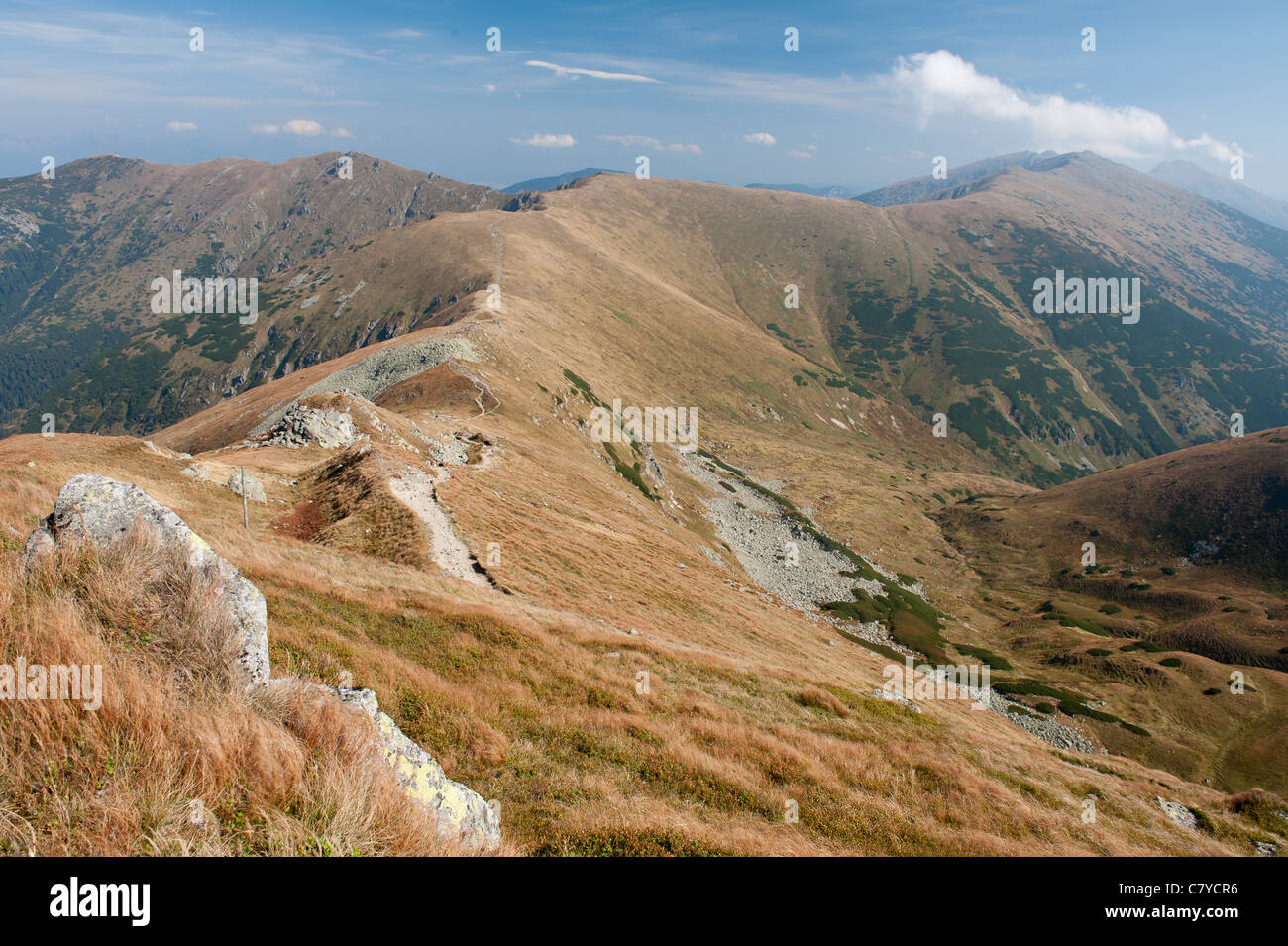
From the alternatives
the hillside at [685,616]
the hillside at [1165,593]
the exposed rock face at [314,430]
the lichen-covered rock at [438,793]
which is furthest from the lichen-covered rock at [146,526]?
the hillside at [1165,593]

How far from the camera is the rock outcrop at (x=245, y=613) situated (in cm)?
821

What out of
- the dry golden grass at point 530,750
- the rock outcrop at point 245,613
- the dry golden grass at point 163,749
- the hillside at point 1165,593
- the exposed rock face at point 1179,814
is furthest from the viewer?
the hillside at point 1165,593

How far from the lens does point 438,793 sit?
8.35m

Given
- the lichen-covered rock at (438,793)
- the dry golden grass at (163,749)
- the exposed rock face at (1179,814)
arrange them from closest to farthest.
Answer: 1. the dry golden grass at (163,749)
2. the lichen-covered rock at (438,793)
3. the exposed rock face at (1179,814)

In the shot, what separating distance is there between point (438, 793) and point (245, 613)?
13.8ft

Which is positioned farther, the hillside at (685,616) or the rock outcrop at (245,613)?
the hillside at (685,616)

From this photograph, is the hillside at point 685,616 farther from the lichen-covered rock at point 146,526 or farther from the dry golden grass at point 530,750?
the lichen-covered rock at point 146,526

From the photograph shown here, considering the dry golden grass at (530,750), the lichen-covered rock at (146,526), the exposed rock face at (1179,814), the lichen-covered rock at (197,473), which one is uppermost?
the lichen-covered rock at (146,526)

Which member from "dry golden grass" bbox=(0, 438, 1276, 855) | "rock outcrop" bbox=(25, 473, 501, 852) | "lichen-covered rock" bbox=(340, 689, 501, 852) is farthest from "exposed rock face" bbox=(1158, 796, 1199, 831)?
"rock outcrop" bbox=(25, 473, 501, 852)

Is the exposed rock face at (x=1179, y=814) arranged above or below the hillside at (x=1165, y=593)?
above

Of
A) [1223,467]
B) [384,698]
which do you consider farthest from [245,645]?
[1223,467]

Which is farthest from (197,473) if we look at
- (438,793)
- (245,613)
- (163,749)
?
(163,749)

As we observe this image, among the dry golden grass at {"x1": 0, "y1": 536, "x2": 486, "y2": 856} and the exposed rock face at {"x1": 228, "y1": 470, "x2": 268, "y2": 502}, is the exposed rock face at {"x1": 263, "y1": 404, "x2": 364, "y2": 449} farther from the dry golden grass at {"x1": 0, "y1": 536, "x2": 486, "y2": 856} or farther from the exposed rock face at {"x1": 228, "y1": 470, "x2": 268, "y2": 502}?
the dry golden grass at {"x1": 0, "y1": 536, "x2": 486, "y2": 856}
